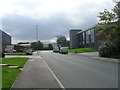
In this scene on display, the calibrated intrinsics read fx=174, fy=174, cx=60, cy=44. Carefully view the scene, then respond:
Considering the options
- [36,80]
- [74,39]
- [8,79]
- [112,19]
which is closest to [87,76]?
[36,80]

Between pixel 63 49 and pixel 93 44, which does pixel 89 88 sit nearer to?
pixel 63 49

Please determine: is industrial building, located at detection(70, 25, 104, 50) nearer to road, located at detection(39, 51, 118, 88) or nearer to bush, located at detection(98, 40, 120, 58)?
bush, located at detection(98, 40, 120, 58)

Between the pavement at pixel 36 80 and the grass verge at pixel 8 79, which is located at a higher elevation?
the grass verge at pixel 8 79

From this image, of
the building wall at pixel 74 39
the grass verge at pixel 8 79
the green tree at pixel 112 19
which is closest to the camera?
the grass verge at pixel 8 79

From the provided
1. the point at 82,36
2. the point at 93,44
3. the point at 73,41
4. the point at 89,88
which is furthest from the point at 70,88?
the point at 73,41

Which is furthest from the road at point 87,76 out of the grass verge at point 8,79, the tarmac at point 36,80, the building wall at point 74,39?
Result: the building wall at point 74,39

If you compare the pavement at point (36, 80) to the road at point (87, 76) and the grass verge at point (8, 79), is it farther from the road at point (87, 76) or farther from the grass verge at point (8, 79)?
the road at point (87, 76)

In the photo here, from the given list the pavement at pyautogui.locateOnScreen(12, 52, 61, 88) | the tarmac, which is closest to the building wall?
the tarmac

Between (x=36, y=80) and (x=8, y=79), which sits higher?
(x=8, y=79)

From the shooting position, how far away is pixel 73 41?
A: 87.8 m

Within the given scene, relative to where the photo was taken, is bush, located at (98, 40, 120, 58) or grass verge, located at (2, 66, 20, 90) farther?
bush, located at (98, 40, 120, 58)

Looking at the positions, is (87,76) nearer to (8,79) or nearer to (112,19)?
(8,79)

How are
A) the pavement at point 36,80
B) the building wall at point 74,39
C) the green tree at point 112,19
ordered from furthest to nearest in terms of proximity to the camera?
the building wall at point 74,39, the green tree at point 112,19, the pavement at point 36,80

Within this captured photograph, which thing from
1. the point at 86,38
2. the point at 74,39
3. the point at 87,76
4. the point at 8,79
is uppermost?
the point at 74,39
